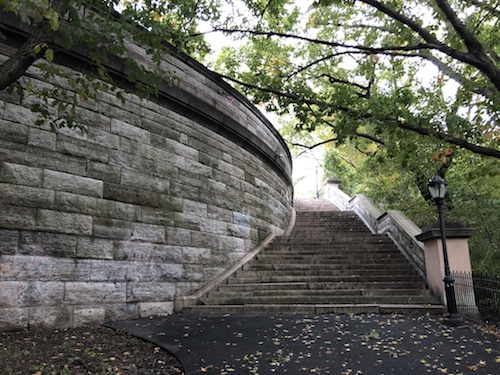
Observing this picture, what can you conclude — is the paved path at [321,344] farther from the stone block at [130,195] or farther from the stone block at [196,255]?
the stone block at [130,195]

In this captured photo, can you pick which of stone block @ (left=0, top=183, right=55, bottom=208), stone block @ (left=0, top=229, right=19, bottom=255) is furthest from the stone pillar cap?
stone block @ (left=0, top=229, right=19, bottom=255)

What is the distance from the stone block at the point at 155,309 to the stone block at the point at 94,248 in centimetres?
107

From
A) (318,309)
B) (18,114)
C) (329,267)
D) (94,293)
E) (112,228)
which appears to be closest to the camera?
(18,114)

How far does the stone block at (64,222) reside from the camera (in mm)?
5086

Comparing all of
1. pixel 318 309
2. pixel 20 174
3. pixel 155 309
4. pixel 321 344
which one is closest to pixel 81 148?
pixel 20 174

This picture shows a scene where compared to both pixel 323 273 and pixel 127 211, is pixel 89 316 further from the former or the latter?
pixel 323 273

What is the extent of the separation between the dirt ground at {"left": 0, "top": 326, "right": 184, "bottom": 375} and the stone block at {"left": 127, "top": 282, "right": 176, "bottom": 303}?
1092mm

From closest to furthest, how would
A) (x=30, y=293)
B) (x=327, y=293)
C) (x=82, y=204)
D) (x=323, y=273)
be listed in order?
(x=30, y=293) < (x=82, y=204) < (x=327, y=293) < (x=323, y=273)

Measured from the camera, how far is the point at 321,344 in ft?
15.3

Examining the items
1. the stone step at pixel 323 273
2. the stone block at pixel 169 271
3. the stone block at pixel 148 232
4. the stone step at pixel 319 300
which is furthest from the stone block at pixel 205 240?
the stone step at pixel 319 300

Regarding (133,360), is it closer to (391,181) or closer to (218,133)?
(218,133)

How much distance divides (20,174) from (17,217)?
23.1 inches

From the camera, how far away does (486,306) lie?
6.11 metres

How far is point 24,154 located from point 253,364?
13.4 ft
